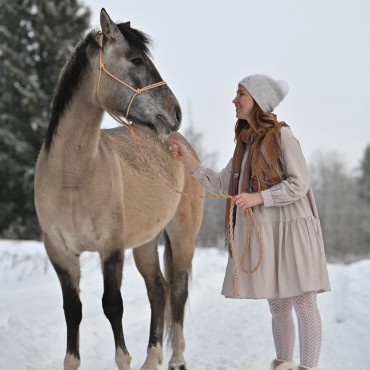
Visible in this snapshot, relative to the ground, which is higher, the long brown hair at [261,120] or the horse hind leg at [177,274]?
the long brown hair at [261,120]

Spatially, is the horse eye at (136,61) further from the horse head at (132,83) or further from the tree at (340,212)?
the tree at (340,212)

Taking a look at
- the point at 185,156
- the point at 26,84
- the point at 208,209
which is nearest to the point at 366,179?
the point at 208,209

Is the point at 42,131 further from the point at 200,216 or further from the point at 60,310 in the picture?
the point at 200,216

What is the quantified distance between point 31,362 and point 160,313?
119cm

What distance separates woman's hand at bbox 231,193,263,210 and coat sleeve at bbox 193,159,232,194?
56 cm

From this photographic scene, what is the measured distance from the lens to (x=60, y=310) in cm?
666

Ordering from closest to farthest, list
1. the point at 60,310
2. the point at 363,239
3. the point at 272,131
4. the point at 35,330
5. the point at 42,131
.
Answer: the point at 272,131, the point at 35,330, the point at 60,310, the point at 42,131, the point at 363,239

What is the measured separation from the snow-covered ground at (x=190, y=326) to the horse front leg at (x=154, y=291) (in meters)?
0.28

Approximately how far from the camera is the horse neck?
3.82 meters

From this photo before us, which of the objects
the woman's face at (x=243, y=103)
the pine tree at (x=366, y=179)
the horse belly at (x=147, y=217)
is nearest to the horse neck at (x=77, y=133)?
the horse belly at (x=147, y=217)

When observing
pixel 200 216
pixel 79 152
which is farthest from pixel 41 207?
pixel 200 216

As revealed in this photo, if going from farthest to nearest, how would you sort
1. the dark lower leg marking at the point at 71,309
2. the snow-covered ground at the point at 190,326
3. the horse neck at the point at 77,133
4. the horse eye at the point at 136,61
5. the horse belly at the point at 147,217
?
1. the snow-covered ground at the point at 190,326
2. the horse belly at the point at 147,217
3. the dark lower leg marking at the point at 71,309
4. the horse neck at the point at 77,133
5. the horse eye at the point at 136,61

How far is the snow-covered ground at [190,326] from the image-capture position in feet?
15.1

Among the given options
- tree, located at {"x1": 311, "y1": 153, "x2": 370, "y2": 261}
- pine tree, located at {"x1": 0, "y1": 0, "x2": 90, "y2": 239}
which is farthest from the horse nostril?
tree, located at {"x1": 311, "y1": 153, "x2": 370, "y2": 261}
